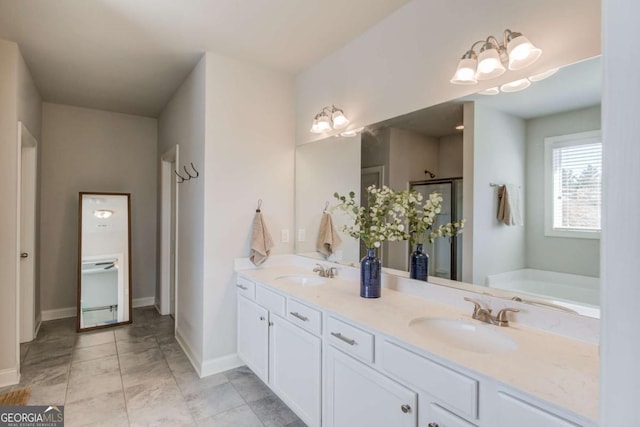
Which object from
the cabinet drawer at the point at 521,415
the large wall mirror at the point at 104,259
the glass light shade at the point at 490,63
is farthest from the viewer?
the large wall mirror at the point at 104,259

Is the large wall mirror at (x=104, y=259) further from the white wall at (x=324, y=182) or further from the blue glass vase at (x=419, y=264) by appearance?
the blue glass vase at (x=419, y=264)

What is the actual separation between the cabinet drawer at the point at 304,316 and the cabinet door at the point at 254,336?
13.6 inches

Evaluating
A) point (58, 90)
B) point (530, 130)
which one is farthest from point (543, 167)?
point (58, 90)

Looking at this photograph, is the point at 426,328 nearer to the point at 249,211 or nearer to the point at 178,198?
the point at 249,211

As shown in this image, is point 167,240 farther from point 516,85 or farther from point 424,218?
point 516,85

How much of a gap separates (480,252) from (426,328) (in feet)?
1.68

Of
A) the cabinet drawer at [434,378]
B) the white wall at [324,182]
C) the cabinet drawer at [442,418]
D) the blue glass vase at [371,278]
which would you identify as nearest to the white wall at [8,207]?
the white wall at [324,182]

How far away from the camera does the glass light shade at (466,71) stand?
64.9 inches

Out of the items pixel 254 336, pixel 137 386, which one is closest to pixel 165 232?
pixel 137 386

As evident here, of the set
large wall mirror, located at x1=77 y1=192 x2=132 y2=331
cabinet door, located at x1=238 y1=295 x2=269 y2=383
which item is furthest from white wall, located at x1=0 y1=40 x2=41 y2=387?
cabinet door, located at x1=238 y1=295 x2=269 y2=383

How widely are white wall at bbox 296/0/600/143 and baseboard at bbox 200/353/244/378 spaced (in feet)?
6.72

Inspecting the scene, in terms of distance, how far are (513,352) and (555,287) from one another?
45 centimetres

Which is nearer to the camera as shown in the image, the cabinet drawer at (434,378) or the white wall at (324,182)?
the cabinet drawer at (434,378)

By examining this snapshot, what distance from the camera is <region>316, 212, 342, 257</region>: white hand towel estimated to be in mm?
2686
